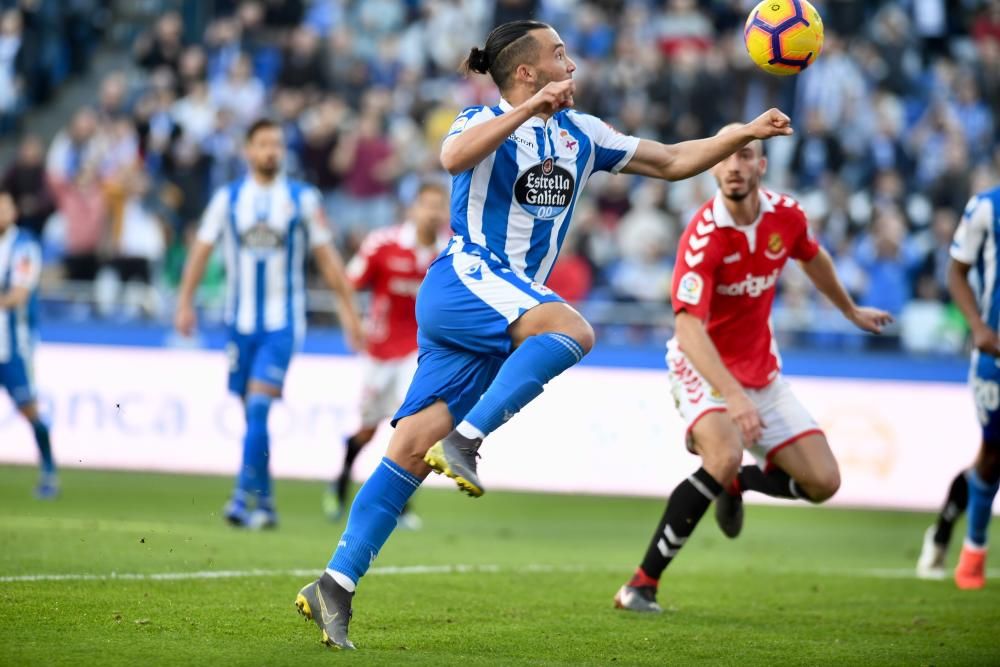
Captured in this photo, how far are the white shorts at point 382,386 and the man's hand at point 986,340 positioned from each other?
5.29 m

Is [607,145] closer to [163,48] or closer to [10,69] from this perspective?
[163,48]

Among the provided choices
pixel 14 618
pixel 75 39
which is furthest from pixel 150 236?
pixel 14 618

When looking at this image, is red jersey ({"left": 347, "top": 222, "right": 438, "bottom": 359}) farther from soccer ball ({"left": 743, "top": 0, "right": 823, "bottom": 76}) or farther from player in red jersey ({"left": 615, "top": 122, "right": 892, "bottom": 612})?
soccer ball ({"left": 743, "top": 0, "right": 823, "bottom": 76})

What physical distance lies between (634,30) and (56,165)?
786 centimetres

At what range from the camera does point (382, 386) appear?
13.0m

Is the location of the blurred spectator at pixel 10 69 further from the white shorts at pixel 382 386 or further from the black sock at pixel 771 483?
the black sock at pixel 771 483

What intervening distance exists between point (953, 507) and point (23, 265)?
7923 millimetres

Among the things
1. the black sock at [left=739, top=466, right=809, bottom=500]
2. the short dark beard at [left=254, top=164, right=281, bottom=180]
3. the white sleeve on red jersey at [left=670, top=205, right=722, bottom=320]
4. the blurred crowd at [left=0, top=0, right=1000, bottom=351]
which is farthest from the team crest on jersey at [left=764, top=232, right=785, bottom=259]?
the blurred crowd at [left=0, top=0, right=1000, bottom=351]

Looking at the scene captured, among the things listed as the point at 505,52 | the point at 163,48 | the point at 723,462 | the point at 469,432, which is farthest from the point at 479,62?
the point at 163,48

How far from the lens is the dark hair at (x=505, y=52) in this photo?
21.0 ft

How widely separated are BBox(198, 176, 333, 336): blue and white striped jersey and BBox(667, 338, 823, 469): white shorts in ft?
12.9

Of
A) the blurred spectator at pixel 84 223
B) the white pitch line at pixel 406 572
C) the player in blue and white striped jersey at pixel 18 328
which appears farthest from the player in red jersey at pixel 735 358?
the blurred spectator at pixel 84 223

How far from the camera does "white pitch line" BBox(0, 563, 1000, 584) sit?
25.2 ft

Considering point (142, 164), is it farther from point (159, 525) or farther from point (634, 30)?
point (159, 525)
